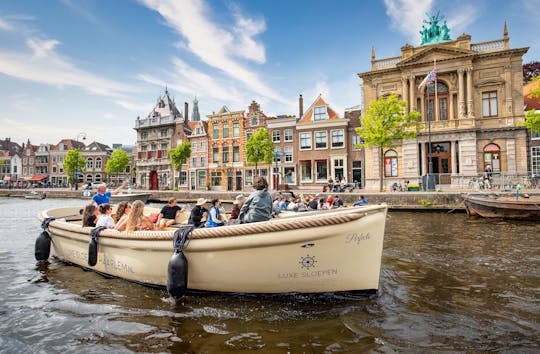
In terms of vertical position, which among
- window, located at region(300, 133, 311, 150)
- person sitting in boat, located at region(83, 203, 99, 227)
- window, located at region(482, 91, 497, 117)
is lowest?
person sitting in boat, located at region(83, 203, 99, 227)

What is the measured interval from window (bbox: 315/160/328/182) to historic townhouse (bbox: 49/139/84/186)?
56438 millimetres

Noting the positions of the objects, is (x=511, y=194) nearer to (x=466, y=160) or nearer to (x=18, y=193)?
(x=466, y=160)

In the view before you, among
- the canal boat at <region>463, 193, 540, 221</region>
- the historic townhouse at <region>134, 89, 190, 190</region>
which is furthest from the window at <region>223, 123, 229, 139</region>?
the canal boat at <region>463, 193, 540, 221</region>

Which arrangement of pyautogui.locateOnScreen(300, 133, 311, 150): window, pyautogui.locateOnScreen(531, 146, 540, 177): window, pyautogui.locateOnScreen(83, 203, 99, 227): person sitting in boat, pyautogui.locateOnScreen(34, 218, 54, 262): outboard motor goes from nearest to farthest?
pyautogui.locateOnScreen(83, 203, 99, 227): person sitting in boat
pyautogui.locateOnScreen(34, 218, 54, 262): outboard motor
pyautogui.locateOnScreen(531, 146, 540, 177): window
pyautogui.locateOnScreen(300, 133, 311, 150): window

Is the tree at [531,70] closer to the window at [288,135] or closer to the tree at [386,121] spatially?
the tree at [386,121]

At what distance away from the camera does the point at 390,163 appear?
29766 millimetres

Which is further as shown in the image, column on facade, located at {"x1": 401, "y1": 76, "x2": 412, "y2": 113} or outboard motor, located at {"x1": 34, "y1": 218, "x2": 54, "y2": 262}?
column on facade, located at {"x1": 401, "y1": 76, "x2": 412, "y2": 113}

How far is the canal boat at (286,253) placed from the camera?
439 cm

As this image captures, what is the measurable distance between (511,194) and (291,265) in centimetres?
1978

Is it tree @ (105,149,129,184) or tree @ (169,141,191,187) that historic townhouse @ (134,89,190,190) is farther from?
tree @ (169,141,191,187)

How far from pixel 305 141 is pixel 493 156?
17.9 m

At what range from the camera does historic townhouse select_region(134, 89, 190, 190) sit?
4712 centimetres

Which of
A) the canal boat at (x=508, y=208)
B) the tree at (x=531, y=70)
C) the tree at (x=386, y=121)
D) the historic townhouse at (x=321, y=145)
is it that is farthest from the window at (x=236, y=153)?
the tree at (x=531, y=70)

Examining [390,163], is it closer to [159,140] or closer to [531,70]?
[531,70]
